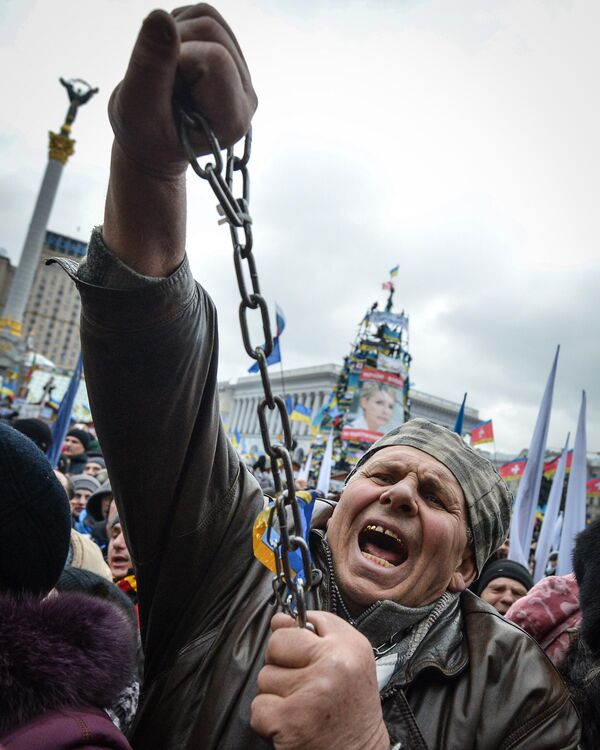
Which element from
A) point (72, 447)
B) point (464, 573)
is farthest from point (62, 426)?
point (464, 573)

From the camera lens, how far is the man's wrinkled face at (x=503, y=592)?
4.52 m

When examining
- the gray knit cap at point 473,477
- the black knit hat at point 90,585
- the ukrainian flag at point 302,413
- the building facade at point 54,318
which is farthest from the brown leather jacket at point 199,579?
the building facade at point 54,318

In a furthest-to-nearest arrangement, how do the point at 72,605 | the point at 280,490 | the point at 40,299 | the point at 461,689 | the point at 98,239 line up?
the point at 40,299 < the point at 461,689 < the point at 72,605 < the point at 98,239 < the point at 280,490

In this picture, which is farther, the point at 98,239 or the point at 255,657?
the point at 255,657

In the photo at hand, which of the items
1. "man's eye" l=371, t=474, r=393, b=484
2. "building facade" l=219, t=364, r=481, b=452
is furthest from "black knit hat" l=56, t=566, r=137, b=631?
"building facade" l=219, t=364, r=481, b=452

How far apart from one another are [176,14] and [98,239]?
455 millimetres

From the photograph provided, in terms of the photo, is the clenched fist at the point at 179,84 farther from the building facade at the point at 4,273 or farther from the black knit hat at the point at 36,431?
the building facade at the point at 4,273

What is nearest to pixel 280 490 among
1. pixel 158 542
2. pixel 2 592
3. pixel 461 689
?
pixel 158 542

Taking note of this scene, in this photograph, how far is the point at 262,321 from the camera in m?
1.05

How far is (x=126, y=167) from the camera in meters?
1.19

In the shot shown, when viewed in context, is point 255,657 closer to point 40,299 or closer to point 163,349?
point 163,349

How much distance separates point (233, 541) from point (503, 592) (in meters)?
3.51

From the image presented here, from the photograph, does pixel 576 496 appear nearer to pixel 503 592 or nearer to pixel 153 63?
pixel 503 592

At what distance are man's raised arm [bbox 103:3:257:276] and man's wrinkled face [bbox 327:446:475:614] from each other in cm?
105
